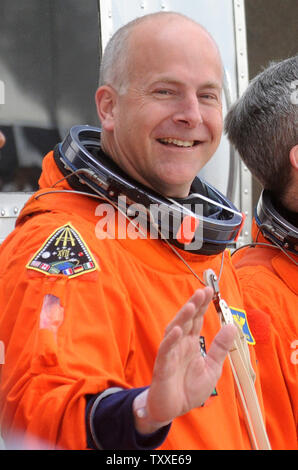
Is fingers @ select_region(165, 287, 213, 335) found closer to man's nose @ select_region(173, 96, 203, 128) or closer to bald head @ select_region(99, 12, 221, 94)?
man's nose @ select_region(173, 96, 203, 128)

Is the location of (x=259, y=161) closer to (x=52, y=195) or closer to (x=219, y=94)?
(x=219, y=94)

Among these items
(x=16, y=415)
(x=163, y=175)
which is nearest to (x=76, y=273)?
(x=16, y=415)

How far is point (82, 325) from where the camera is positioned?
58.3 inches

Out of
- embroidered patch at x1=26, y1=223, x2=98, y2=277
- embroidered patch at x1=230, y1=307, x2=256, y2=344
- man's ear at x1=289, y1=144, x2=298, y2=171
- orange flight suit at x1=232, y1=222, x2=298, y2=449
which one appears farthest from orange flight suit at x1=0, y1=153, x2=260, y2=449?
man's ear at x1=289, y1=144, x2=298, y2=171

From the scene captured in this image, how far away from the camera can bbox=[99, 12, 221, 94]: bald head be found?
1.85 m

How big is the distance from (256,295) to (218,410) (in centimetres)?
76

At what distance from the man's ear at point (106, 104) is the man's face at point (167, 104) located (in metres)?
0.01

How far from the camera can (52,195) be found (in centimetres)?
183

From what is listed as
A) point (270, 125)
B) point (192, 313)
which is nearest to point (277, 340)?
point (270, 125)

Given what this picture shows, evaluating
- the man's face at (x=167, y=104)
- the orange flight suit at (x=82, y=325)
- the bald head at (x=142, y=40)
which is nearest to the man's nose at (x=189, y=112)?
the man's face at (x=167, y=104)

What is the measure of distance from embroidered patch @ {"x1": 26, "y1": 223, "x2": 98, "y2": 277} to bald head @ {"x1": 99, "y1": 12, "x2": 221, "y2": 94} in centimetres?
50

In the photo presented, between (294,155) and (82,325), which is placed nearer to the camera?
(82,325)

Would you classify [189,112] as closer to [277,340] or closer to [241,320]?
[241,320]

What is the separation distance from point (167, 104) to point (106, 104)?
0.64 ft
